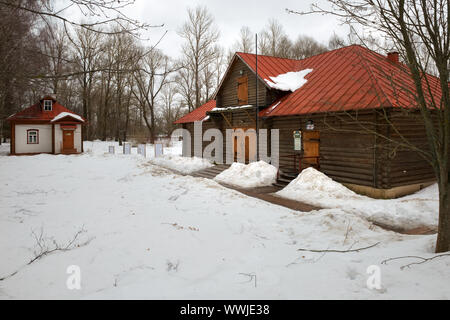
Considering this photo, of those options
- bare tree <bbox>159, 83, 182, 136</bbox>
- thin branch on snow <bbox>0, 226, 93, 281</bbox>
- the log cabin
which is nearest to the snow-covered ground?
thin branch on snow <bbox>0, 226, 93, 281</bbox>

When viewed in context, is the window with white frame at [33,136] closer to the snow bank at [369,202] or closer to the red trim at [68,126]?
the red trim at [68,126]

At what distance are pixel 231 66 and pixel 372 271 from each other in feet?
51.2

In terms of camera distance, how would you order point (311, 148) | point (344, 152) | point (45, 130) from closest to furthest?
point (344, 152) < point (311, 148) < point (45, 130)

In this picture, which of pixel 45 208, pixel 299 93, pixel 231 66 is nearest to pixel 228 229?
pixel 45 208

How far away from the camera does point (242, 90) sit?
16.8m

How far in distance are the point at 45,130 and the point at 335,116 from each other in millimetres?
24458

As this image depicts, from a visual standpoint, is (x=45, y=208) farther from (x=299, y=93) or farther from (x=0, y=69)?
(x=299, y=93)

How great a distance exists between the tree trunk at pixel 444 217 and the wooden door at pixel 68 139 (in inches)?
1060

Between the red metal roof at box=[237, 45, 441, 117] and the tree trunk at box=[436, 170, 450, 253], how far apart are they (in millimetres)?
5374

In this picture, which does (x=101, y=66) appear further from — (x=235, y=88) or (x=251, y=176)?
(x=235, y=88)

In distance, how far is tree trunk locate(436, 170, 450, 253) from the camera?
415 cm

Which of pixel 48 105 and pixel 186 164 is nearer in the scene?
pixel 186 164

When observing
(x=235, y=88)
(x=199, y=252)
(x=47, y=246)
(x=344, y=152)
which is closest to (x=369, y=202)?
(x=344, y=152)

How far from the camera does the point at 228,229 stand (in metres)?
5.96
